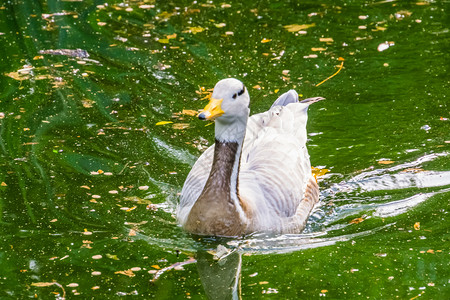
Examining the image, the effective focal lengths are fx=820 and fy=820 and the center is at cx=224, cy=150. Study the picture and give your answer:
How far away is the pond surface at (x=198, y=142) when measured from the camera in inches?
267

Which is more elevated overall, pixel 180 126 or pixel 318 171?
pixel 180 126

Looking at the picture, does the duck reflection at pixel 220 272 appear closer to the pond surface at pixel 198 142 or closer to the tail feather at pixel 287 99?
the pond surface at pixel 198 142

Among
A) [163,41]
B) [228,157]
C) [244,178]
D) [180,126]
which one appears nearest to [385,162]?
[244,178]

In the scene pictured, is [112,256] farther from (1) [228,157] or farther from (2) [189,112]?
(2) [189,112]

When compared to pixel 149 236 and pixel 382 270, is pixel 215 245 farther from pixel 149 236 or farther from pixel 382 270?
pixel 382 270

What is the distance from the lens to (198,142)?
9242 millimetres

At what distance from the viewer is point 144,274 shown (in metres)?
6.71

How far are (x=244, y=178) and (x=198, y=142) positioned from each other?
153 cm

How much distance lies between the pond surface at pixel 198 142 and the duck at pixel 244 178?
6.8 inches

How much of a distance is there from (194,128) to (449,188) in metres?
2.99

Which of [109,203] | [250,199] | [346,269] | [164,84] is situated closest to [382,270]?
[346,269]

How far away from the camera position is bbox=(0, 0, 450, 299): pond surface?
22.2 ft

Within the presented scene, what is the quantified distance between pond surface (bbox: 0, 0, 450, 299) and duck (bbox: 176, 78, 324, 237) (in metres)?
0.17

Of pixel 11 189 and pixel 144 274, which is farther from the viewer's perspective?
pixel 11 189
